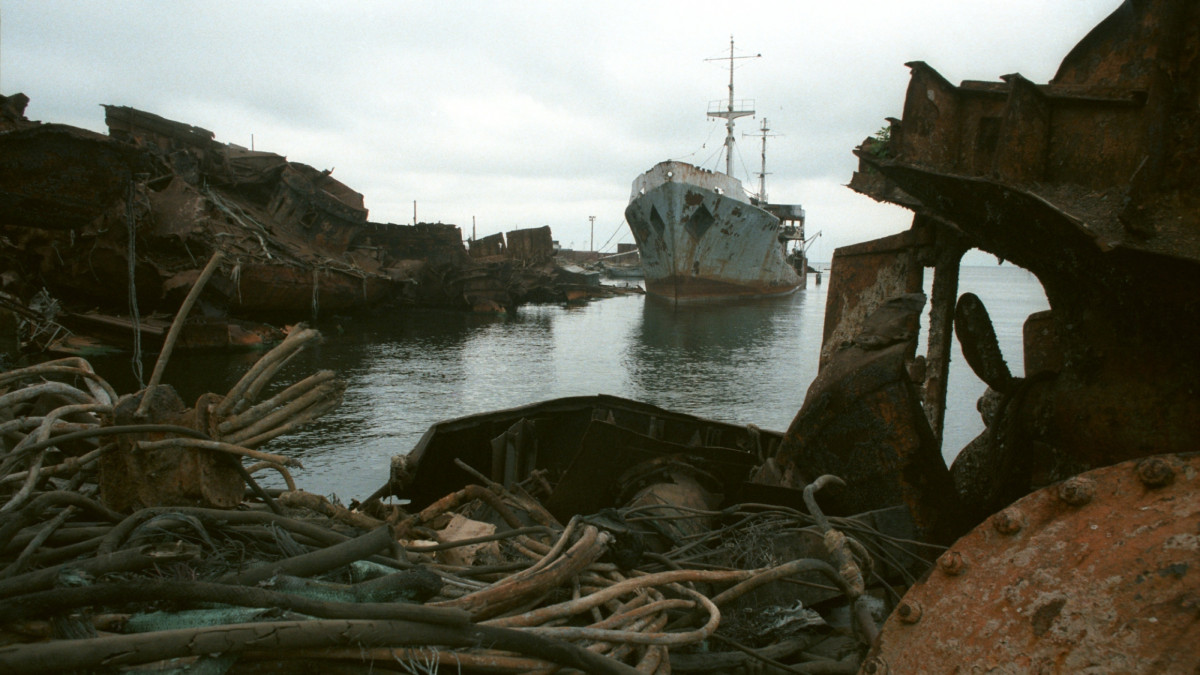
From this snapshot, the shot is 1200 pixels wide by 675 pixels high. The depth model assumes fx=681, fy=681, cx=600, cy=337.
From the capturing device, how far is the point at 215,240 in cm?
1544

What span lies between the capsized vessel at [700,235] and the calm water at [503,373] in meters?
5.77

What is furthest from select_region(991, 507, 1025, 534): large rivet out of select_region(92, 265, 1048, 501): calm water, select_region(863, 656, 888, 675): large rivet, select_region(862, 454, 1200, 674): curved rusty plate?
select_region(92, 265, 1048, 501): calm water

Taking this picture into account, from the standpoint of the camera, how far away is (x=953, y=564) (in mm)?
1758

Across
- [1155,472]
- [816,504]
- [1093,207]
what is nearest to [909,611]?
[1155,472]

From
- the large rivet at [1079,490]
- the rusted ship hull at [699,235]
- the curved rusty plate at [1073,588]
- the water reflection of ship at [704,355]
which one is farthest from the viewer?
the rusted ship hull at [699,235]

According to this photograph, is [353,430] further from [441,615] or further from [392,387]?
[441,615]

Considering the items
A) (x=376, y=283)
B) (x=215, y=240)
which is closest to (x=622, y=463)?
(x=215, y=240)

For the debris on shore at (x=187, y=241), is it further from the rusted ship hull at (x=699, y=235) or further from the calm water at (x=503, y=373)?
the rusted ship hull at (x=699, y=235)

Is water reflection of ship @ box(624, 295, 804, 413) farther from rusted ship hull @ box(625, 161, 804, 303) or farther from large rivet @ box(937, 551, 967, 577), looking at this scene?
large rivet @ box(937, 551, 967, 577)

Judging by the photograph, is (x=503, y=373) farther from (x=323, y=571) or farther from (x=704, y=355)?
(x=323, y=571)

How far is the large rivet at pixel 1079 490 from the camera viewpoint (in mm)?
1642

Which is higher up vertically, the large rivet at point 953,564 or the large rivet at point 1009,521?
the large rivet at point 1009,521

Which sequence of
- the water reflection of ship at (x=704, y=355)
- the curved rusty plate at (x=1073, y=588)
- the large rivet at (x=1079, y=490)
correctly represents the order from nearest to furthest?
the curved rusty plate at (x=1073, y=588)
the large rivet at (x=1079, y=490)
the water reflection of ship at (x=704, y=355)

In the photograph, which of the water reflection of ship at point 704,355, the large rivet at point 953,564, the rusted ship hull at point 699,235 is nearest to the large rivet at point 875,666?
the large rivet at point 953,564
